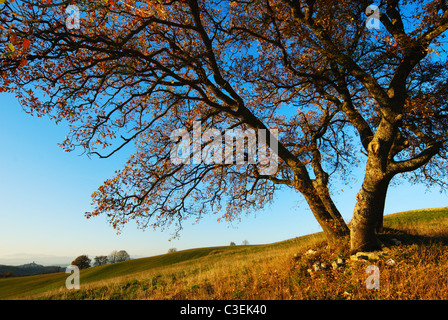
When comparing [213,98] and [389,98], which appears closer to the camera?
[389,98]

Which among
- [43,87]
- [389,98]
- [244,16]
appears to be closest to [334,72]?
[389,98]

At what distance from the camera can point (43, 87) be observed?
9922 mm

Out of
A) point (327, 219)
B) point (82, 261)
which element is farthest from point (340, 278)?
point (82, 261)

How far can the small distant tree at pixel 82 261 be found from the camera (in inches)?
2874

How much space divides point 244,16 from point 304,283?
38.2ft

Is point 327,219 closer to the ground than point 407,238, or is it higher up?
higher up

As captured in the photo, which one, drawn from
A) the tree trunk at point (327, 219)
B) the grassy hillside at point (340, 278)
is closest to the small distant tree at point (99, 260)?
the grassy hillside at point (340, 278)

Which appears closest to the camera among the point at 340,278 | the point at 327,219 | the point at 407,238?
the point at 340,278

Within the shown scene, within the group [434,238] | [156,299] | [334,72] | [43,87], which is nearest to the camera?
[156,299]

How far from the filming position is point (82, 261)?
74.6 metres

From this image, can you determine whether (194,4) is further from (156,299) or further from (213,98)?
(156,299)

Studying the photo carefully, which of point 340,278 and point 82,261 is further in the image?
point 82,261

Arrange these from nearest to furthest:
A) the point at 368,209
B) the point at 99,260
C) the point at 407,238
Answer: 1. the point at 368,209
2. the point at 407,238
3. the point at 99,260

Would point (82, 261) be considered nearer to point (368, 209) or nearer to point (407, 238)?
point (407, 238)
